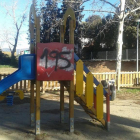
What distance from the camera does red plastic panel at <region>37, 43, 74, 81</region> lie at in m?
5.30

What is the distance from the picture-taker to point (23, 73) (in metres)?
5.29

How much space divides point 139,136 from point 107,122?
2.84 ft

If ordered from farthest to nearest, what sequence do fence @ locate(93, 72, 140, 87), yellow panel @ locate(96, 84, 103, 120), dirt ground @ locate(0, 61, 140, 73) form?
dirt ground @ locate(0, 61, 140, 73)
fence @ locate(93, 72, 140, 87)
yellow panel @ locate(96, 84, 103, 120)

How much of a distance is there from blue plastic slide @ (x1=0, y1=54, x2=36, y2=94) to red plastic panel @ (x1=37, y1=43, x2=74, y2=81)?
196 mm

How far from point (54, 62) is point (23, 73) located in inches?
31.3

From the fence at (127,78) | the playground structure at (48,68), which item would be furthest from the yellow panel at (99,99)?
the fence at (127,78)

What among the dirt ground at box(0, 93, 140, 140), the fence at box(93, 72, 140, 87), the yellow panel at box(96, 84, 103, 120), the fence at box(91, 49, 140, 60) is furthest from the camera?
the fence at box(91, 49, 140, 60)

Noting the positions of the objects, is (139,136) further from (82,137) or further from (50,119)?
(50,119)

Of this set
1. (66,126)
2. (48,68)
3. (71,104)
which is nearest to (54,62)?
(48,68)

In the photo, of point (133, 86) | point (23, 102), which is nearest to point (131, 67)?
point (133, 86)

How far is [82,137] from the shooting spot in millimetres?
5352

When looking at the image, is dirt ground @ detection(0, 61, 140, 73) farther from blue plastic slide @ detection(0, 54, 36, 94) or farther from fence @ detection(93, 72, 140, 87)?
blue plastic slide @ detection(0, 54, 36, 94)

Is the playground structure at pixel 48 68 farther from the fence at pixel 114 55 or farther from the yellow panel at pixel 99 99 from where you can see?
the fence at pixel 114 55

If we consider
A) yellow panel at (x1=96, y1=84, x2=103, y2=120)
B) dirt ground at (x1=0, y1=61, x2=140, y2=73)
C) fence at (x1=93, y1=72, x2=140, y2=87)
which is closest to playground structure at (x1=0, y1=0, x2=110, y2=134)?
yellow panel at (x1=96, y1=84, x2=103, y2=120)
